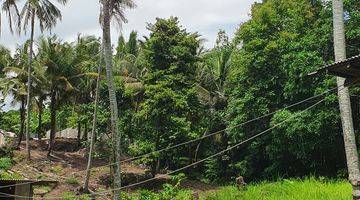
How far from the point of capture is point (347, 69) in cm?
757

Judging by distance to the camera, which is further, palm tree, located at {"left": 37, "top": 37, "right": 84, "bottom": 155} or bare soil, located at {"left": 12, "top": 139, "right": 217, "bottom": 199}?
palm tree, located at {"left": 37, "top": 37, "right": 84, "bottom": 155}

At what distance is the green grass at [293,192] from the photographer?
55.8 feet

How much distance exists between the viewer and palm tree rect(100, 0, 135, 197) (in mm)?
16484

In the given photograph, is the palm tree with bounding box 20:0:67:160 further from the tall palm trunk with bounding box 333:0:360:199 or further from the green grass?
the tall palm trunk with bounding box 333:0:360:199

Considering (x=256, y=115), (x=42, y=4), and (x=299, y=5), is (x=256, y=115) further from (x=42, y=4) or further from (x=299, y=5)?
(x=42, y=4)

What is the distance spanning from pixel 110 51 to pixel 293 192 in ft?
27.9

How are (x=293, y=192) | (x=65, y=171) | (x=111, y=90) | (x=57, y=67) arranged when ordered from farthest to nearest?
1. (x=57, y=67)
2. (x=65, y=171)
3. (x=293, y=192)
4. (x=111, y=90)

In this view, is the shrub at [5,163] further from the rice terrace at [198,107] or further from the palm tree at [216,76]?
the palm tree at [216,76]

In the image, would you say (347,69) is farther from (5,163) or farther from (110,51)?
(5,163)

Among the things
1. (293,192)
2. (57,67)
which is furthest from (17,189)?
(57,67)

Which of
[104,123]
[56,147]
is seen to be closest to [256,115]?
[104,123]

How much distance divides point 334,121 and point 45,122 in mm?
24961

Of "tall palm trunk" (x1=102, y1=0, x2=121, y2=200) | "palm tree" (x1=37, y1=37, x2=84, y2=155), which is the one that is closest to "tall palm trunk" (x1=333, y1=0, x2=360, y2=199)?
"tall palm trunk" (x1=102, y1=0, x2=121, y2=200)

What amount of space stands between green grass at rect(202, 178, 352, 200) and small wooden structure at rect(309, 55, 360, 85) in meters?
8.98
